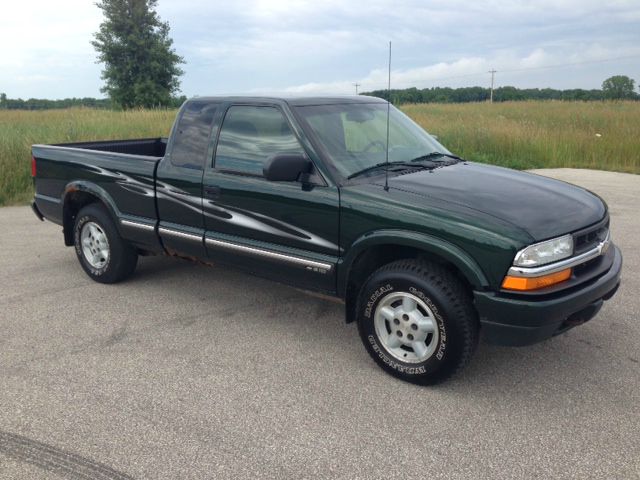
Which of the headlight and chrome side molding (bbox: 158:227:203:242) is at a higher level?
the headlight

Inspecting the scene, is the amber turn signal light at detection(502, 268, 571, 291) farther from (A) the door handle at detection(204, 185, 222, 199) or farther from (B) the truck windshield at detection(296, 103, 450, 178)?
(A) the door handle at detection(204, 185, 222, 199)

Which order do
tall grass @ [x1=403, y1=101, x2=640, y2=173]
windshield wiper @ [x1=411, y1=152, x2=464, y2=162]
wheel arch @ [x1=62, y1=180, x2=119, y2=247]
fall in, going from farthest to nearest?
tall grass @ [x1=403, y1=101, x2=640, y2=173], wheel arch @ [x1=62, y1=180, x2=119, y2=247], windshield wiper @ [x1=411, y1=152, x2=464, y2=162]

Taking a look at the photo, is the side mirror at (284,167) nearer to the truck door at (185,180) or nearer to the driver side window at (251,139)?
the driver side window at (251,139)

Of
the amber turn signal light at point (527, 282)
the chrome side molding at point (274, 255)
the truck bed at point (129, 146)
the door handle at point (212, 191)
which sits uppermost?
the truck bed at point (129, 146)

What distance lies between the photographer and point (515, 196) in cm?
367

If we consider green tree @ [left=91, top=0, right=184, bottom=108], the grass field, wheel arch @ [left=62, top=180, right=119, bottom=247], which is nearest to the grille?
wheel arch @ [left=62, top=180, right=119, bottom=247]

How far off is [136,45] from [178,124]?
4404 cm

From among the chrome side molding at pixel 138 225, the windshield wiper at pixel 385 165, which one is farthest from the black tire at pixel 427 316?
the chrome side molding at pixel 138 225

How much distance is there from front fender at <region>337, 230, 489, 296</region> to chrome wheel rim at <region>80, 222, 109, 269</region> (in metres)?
2.75

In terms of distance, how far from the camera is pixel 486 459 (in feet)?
9.45

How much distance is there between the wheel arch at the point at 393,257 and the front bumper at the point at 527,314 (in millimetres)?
136

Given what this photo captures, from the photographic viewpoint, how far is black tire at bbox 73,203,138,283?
17.8ft

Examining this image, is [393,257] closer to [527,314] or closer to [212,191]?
[527,314]

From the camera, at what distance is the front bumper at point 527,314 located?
10.5 ft
